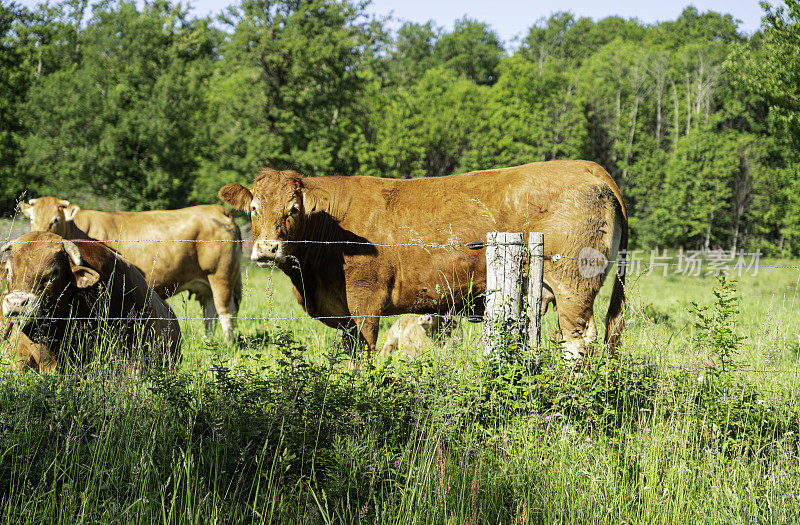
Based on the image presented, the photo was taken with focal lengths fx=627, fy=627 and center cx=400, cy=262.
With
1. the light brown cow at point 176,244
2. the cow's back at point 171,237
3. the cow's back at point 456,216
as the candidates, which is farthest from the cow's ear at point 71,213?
the cow's back at point 456,216

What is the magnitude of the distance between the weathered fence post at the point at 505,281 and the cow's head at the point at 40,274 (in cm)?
294

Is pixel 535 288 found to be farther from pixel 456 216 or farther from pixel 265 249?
pixel 265 249

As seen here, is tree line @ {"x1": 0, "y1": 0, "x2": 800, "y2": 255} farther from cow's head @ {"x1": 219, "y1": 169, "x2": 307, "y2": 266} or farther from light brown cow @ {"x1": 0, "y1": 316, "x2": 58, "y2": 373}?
light brown cow @ {"x1": 0, "y1": 316, "x2": 58, "y2": 373}

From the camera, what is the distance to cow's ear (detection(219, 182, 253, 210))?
234 inches

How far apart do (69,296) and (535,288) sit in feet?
11.5

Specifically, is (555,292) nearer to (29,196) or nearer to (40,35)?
(29,196)

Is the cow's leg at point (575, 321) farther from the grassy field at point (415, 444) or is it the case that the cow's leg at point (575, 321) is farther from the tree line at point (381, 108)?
the tree line at point (381, 108)

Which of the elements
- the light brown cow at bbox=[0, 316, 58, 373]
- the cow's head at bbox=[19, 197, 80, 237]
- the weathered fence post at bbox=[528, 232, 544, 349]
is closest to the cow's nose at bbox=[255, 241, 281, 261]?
the light brown cow at bbox=[0, 316, 58, 373]

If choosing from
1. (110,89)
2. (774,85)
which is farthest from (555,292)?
(110,89)

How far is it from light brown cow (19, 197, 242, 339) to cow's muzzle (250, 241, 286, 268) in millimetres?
4762

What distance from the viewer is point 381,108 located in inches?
1893

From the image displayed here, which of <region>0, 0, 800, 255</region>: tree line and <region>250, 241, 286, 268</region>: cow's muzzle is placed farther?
<region>0, 0, 800, 255</region>: tree line

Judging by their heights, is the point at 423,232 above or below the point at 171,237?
above

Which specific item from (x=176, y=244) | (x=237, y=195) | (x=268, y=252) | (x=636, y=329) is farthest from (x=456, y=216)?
(x=176, y=244)
